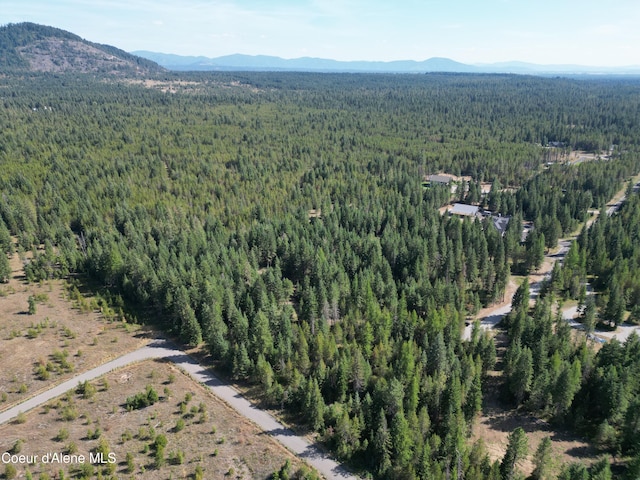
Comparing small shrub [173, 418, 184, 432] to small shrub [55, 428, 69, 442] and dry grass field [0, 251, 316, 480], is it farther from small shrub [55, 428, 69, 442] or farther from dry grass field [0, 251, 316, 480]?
small shrub [55, 428, 69, 442]

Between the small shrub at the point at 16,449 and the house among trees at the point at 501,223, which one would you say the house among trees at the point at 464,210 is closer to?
the house among trees at the point at 501,223

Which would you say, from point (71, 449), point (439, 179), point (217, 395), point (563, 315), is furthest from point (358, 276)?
point (439, 179)

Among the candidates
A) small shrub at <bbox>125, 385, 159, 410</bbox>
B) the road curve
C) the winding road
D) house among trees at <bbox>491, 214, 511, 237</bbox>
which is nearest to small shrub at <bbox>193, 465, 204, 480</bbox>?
the road curve

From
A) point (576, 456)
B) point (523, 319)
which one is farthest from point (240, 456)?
point (523, 319)

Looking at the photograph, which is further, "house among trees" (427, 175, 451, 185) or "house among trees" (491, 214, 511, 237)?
"house among trees" (427, 175, 451, 185)

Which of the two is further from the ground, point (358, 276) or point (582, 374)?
point (358, 276)

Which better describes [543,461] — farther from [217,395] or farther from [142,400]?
[142,400]
